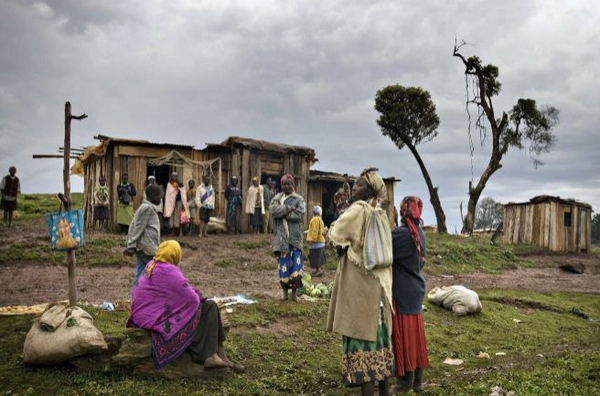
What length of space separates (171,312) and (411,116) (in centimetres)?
2444

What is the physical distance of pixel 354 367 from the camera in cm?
420

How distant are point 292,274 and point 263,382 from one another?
311 centimetres

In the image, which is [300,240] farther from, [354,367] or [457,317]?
[354,367]

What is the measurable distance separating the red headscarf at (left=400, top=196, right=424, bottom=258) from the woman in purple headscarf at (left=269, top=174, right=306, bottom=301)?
130 inches

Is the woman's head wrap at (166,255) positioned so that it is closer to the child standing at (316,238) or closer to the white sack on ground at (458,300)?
the white sack on ground at (458,300)

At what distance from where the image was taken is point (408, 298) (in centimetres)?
466

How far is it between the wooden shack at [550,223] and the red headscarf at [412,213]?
67.7 ft

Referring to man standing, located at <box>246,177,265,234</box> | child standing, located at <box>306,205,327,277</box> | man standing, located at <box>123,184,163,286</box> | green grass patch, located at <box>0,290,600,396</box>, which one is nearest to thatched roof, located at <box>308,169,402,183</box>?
man standing, located at <box>246,177,265,234</box>

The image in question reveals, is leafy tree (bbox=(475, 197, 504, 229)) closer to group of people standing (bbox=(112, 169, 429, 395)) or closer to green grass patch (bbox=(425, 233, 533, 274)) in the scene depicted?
green grass patch (bbox=(425, 233, 533, 274))

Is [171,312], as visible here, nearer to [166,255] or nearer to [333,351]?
[166,255]

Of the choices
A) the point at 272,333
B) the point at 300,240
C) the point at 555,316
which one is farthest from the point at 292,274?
the point at 555,316

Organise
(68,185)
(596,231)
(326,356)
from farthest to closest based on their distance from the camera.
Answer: (596,231) → (326,356) → (68,185)

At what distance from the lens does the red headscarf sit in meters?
4.80

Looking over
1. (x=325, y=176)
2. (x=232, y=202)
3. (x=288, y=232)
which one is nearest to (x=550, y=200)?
(x=325, y=176)
